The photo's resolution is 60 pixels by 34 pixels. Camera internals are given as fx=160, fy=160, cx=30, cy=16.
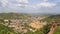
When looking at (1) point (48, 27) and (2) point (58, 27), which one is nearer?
(2) point (58, 27)

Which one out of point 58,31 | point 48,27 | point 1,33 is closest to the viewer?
point 58,31

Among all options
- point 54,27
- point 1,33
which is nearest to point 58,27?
point 54,27

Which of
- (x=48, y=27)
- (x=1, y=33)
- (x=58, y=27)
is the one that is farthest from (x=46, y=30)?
(x=1, y=33)

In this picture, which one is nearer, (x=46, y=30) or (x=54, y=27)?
(x=54, y=27)

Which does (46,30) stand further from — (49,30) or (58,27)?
(58,27)

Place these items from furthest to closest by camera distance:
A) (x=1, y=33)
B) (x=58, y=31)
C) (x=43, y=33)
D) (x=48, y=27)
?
(x=1, y=33) < (x=48, y=27) < (x=43, y=33) < (x=58, y=31)

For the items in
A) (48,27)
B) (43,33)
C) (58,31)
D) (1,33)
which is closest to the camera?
(58,31)

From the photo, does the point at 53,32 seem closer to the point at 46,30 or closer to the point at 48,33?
the point at 48,33
